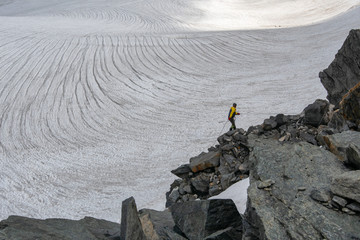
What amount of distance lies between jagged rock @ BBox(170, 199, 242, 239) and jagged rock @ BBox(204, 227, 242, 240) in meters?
0.22

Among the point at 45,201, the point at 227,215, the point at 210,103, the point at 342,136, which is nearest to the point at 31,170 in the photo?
the point at 45,201

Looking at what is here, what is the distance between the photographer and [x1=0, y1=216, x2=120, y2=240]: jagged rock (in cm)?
445

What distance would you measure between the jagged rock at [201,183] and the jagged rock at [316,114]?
2736 mm

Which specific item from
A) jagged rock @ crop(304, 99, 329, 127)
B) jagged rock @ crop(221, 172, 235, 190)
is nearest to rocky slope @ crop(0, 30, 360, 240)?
jagged rock @ crop(304, 99, 329, 127)

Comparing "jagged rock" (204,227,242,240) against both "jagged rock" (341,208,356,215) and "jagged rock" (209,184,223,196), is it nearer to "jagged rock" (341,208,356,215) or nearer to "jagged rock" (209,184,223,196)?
"jagged rock" (341,208,356,215)

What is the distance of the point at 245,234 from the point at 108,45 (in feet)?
76.1

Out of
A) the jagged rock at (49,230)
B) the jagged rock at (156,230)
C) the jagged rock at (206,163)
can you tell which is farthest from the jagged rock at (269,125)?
the jagged rock at (49,230)

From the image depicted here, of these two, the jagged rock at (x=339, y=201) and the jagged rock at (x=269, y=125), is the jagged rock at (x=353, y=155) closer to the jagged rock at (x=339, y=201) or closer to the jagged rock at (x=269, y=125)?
the jagged rock at (x=339, y=201)

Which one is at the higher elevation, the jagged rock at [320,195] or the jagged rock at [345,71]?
the jagged rock at [345,71]

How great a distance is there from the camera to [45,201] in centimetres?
1133

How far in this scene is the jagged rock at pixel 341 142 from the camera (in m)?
4.66

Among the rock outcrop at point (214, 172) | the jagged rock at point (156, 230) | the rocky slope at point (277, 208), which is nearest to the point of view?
the rocky slope at point (277, 208)

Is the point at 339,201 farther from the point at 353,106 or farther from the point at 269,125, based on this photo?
the point at 269,125

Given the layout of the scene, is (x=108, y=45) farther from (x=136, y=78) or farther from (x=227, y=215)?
(x=227, y=215)
